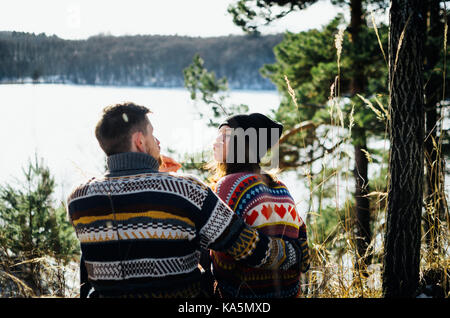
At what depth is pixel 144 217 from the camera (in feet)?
4.10

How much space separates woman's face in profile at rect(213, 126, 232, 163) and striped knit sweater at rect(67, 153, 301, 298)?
45 centimetres

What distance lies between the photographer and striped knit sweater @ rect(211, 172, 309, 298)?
60.5 inches

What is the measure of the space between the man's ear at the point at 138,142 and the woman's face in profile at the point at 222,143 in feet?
1.46

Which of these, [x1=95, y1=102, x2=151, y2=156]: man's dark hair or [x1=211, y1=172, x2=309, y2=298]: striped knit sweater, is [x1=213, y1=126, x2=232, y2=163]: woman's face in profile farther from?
[x1=95, y1=102, x2=151, y2=156]: man's dark hair

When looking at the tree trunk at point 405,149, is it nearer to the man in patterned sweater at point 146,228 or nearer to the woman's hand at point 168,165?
the man in patterned sweater at point 146,228

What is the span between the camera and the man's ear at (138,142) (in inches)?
55.1

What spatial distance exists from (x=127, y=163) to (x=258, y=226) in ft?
2.00

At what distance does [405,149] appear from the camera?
1.56 meters

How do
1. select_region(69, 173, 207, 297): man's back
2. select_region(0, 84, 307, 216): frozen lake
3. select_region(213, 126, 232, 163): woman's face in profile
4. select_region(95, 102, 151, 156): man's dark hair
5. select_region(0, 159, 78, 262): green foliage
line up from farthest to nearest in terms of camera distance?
select_region(0, 159, 78, 262): green foliage
select_region(0, 84, 307, 216): frozen lake
select_region(213, 126, 232, 163): woman's face in profile
select_region(95, 102, 151, 156): man's dark hair
select_region(69, 173, 207, 297): man's back

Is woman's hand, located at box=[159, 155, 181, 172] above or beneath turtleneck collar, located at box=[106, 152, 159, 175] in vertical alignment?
beneath

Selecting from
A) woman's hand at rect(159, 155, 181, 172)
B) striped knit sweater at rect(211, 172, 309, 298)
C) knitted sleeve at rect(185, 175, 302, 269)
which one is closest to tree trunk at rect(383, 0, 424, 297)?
striped knit sweater at rect(211, 172, 309, 298)

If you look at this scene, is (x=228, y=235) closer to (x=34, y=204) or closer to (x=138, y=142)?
(x=138, y=142)
